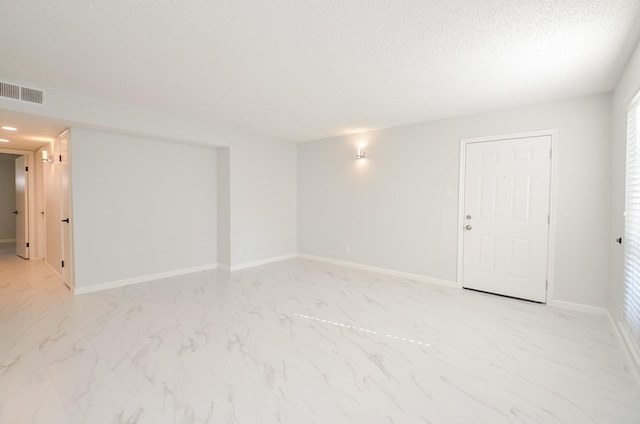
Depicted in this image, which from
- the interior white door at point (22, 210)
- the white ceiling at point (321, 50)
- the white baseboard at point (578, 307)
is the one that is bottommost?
the white baseboard at point (578, 307)

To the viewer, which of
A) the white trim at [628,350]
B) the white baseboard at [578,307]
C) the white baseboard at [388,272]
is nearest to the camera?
the white trim at [628,350]

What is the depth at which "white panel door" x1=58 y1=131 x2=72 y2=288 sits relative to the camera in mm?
3969

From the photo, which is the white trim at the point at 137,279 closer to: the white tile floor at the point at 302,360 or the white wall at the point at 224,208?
the white tile floor at the point at 302,360

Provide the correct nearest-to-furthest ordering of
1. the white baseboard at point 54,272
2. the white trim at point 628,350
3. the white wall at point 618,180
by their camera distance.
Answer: the white trim at point 628,350 < the white wall at point 618,180 < the white baseboard at point 54,272

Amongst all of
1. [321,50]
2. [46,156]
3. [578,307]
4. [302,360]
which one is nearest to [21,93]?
[46,156]

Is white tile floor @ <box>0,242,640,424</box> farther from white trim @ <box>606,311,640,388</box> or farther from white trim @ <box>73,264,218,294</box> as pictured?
white trim @ <box>73,264,218,294</box>

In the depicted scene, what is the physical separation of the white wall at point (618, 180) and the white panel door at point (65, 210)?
243 inches

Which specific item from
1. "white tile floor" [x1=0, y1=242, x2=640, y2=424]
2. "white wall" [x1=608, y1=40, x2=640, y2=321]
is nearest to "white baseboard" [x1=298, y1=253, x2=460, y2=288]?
"white tile floor" [x1=0, y1=242, x2=640, y2=424]

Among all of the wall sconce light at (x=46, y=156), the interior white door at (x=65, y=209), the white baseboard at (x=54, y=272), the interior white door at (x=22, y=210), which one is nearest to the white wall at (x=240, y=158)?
the interior white door at (x=65, y=209)

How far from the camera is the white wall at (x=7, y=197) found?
7867 millimetres

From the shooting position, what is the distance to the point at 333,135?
559cm

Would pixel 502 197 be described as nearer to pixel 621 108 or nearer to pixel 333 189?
pixel 621 108

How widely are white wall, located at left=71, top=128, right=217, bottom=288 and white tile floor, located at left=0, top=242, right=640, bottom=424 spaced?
1.98 ft

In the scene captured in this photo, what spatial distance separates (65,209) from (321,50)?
417 cm
